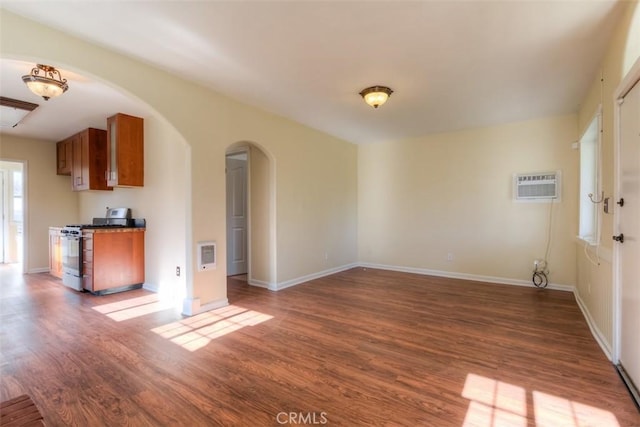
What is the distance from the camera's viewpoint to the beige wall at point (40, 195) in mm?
5809

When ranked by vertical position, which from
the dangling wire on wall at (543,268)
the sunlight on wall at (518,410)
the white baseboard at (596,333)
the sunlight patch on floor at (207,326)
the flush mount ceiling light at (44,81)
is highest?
the flush mount ceiling light at (44,81)

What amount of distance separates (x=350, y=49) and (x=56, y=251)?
19.7 feet

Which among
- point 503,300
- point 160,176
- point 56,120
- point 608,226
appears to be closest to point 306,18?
point 608,226

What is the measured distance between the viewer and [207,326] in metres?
3.12

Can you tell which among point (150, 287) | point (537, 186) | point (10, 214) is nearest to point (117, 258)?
point (150, 287)

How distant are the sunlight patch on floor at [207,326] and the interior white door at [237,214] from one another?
2.09m

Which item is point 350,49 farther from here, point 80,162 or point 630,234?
point 80,162

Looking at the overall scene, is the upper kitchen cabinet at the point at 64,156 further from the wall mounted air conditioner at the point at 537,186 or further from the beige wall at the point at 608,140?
the wall mounted air conditioner at the point at 537,186

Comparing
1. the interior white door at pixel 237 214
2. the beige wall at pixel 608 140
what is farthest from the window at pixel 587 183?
the interior white door at pixel 237 214

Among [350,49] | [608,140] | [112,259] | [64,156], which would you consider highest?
[350,49]

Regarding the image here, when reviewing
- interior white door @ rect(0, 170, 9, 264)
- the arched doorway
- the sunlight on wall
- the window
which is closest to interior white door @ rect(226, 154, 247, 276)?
the arched doorway

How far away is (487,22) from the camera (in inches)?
90.1

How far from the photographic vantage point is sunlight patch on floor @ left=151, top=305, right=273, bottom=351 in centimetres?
280

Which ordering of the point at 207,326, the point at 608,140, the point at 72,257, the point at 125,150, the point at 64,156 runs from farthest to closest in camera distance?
1. the point at 64,156
2. the point at 72,257
3. the point at 125,150
4. the point at 207,326
5. the point at 608,140
